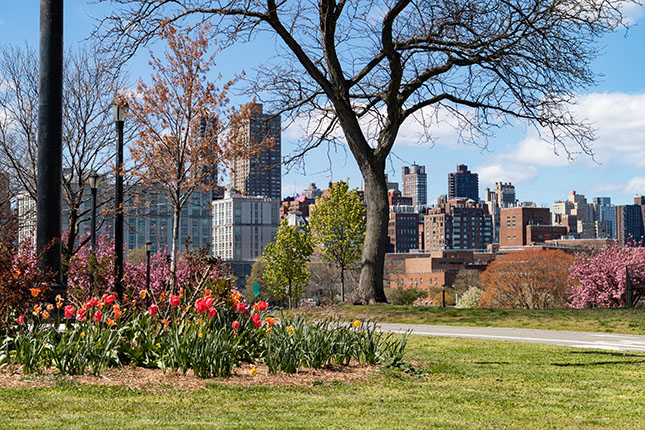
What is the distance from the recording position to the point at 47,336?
26.9 ft

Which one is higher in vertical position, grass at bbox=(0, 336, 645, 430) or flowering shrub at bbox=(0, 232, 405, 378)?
flowering shrub at bbox=(0, 232, 405, 378)

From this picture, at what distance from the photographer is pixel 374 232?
2067cm

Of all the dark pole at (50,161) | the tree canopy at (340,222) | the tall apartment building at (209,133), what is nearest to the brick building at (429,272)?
the tree canopy at (340,222)

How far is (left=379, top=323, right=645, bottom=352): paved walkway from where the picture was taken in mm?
13742

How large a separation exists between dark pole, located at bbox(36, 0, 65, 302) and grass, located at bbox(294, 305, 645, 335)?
824cm

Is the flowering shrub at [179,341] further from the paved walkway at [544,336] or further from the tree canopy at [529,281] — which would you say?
the tree canopy at [529,281]

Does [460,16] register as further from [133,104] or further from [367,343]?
[367,343]

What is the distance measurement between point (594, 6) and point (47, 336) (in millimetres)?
14837

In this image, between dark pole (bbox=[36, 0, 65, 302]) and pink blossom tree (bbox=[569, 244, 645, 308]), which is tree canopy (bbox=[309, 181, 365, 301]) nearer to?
pink blossom tree (bbox=[569, 244, 645, 308])

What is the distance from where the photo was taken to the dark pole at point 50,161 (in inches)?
392

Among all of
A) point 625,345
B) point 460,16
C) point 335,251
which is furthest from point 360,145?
point 335,251

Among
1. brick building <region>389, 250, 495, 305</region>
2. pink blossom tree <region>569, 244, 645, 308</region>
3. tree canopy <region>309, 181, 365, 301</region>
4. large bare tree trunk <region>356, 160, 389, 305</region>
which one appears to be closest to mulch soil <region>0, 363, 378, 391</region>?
large bare tree trunk <region>356, 160, 389, 305</region>

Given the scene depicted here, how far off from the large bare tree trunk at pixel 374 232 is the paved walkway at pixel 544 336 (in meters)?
2.69

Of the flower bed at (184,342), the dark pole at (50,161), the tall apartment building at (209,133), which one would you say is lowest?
the flower bed at (184,342)
